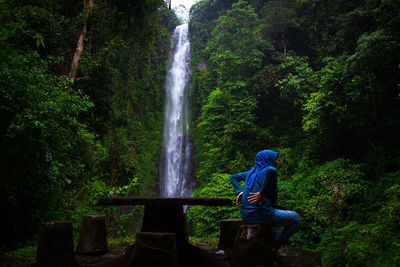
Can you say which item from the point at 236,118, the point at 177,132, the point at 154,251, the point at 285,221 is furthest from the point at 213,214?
the point at 177,132

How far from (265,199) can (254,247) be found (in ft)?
1.86

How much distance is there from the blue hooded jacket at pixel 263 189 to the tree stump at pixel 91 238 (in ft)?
7.81

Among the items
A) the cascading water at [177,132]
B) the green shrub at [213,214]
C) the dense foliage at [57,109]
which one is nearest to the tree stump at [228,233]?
the dense foliage at [57,109]

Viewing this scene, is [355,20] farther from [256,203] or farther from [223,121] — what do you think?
[256,203]

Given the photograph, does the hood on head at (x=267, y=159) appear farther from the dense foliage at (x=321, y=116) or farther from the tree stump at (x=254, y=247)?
the dense foliage at (x=321, y=116)

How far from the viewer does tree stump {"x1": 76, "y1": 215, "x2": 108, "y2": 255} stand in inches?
168

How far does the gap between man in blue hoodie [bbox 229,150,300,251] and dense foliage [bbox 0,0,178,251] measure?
3.39 meters

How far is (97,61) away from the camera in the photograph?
329 inches

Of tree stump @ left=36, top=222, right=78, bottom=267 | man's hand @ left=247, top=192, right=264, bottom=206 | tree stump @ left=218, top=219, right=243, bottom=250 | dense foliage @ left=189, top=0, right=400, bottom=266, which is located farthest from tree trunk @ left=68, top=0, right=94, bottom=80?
man's hand @ left=247, top=192, right=264, bottom=206

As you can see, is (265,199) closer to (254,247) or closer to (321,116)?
(254,247)

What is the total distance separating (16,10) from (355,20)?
451 inches

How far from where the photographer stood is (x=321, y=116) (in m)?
10.1

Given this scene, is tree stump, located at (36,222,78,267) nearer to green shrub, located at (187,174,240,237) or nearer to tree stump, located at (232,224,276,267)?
tree stump, located at (232,224,276,267)

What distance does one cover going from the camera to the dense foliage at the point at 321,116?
6.42m
